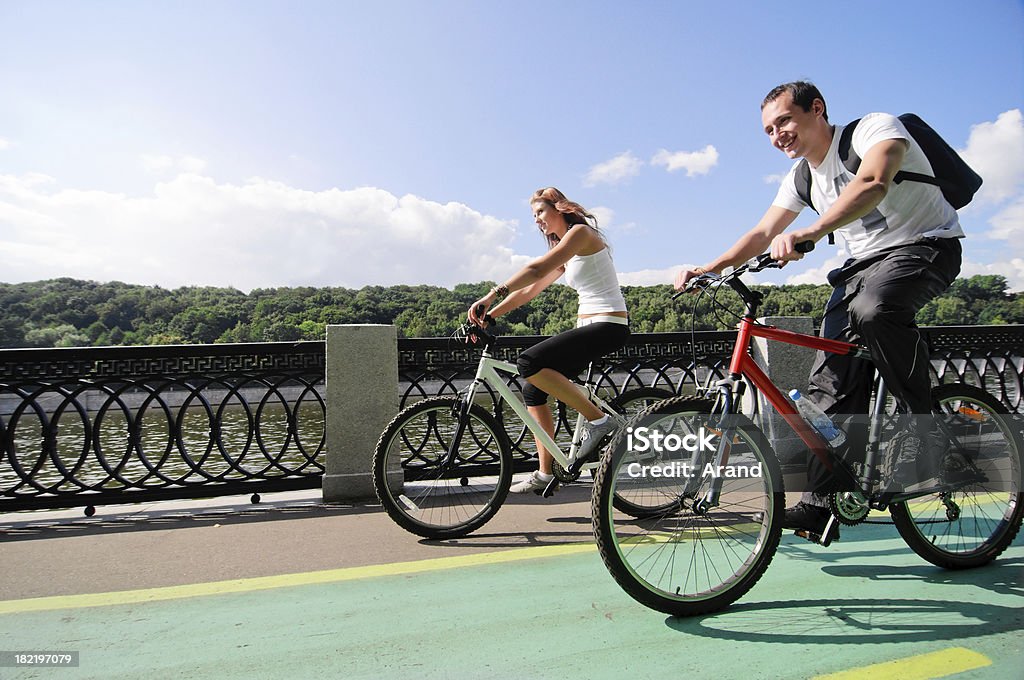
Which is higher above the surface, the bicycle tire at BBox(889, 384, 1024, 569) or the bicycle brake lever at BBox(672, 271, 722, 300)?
the bicycle brake lever at BBox(672, 271, 722, 300)

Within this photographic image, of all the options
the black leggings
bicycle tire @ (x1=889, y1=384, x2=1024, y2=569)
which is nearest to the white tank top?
the black leggings

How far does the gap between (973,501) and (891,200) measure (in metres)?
1.52

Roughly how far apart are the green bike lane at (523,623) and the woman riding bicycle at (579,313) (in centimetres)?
83

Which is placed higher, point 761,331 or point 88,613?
point 761,331

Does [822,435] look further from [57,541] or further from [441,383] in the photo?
[57,541]

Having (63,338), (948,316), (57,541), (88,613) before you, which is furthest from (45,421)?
(63,338)

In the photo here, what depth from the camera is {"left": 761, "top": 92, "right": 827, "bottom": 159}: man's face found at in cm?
306

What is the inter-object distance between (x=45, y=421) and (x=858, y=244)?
5.83 metres

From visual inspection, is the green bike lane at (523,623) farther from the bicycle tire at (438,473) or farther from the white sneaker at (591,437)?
the white sneaker at (591,437)

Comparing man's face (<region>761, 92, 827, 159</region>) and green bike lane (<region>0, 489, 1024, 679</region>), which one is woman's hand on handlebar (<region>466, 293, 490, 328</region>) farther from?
man's face (<region>761, 92, 827, 159</region>)

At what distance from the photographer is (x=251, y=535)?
167 inches

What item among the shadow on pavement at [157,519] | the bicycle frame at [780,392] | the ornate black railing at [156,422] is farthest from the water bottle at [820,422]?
the ornate black railing at [156,422]

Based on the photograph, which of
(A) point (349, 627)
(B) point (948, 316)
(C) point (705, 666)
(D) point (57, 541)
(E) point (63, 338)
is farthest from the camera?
(E) point (63, 338)

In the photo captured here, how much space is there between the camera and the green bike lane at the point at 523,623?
231 centimetres
